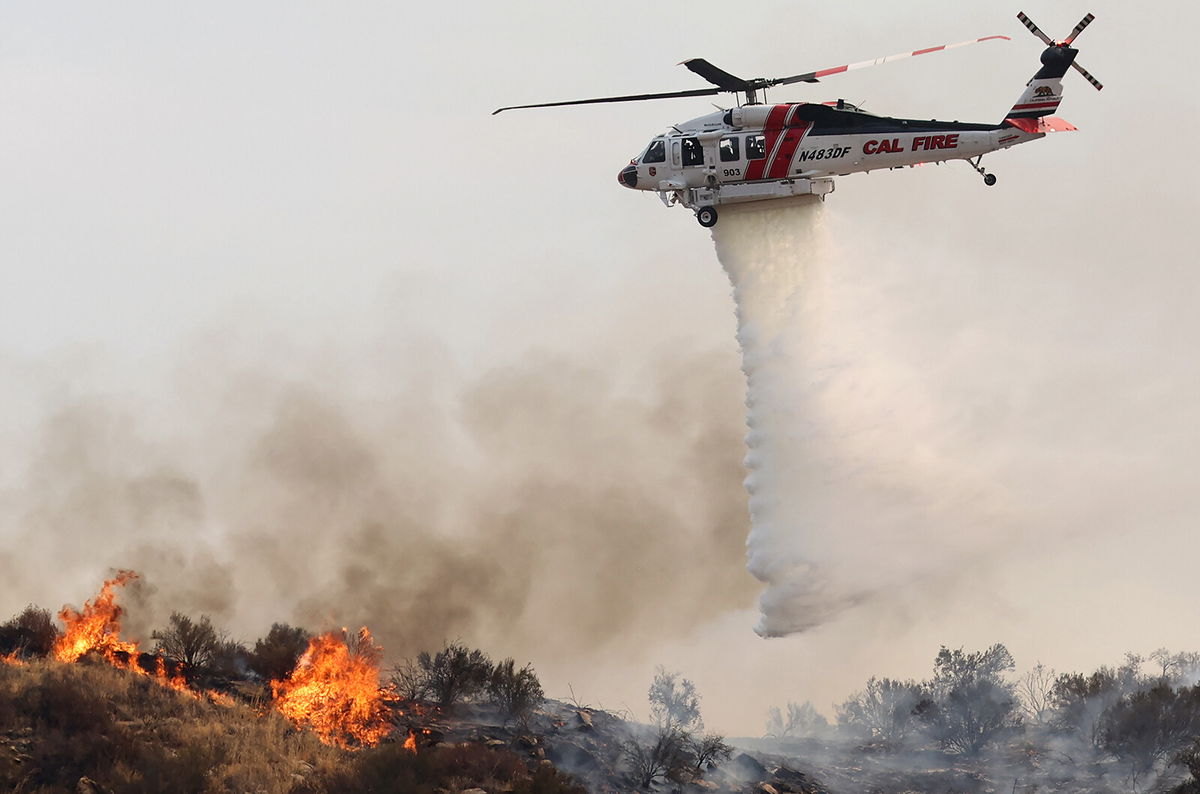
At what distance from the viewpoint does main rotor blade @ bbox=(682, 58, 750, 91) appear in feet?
106

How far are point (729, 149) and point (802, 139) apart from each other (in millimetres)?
1868

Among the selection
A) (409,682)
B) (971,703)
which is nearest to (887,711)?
(971,703)

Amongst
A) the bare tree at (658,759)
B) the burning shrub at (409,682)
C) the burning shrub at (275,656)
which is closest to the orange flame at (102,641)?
the burning shrub at (275,656)

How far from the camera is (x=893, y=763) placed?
131 ft

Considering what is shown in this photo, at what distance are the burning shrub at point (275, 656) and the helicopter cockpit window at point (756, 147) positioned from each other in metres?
17.3

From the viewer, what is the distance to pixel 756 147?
109 ft

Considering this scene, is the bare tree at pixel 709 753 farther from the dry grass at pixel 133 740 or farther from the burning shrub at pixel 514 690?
the dry grass at pixel 133 740

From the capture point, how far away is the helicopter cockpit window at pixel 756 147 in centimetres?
3316

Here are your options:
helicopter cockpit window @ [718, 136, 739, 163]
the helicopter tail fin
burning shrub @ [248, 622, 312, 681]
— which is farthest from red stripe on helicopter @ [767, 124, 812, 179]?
burning shrub @ [248, 622, 312, 681]

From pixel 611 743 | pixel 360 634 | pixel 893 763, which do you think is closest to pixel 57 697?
pixel 360 634

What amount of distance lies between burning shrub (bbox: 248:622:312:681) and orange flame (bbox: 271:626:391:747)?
347mm

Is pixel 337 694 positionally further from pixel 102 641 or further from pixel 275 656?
pixel 102 641

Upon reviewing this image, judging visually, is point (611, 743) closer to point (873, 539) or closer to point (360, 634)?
point (360, 634)

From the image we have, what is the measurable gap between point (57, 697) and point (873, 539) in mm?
21965
